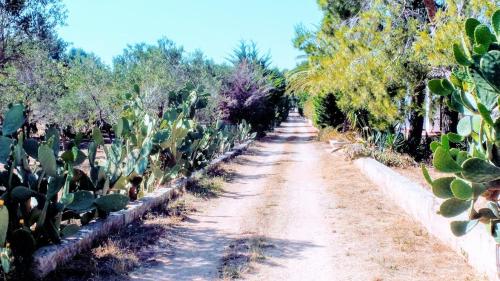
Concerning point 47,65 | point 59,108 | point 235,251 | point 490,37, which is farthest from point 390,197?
point 59,108

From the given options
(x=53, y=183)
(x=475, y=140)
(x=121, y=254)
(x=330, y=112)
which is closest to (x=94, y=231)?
(x=121, y=254)

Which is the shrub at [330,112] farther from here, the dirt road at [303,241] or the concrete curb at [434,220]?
the dirt road at [303,241]

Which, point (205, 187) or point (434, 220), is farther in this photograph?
point (205, 187)

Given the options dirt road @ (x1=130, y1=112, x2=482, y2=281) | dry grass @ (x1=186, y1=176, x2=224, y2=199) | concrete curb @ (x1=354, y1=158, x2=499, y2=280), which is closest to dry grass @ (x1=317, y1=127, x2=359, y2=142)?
concrete curb @ (x1=354, y1=158, x2=499, y2=280)

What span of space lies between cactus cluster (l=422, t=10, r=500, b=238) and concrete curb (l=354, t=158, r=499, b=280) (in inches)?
19.4

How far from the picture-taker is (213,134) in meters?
13.2

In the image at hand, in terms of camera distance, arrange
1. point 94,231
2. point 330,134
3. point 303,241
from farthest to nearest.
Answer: point 330,134
point 303,241
point 94,231

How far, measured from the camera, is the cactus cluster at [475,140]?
347 cm

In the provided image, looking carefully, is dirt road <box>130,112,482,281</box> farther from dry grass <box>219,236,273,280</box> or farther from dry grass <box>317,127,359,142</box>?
dry grass <box>317,127,359,142</box>

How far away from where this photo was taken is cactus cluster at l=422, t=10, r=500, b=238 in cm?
347

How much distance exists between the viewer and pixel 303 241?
5836mm

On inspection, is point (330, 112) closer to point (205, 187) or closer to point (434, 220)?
point (205, 187)

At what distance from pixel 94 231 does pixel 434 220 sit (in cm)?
382

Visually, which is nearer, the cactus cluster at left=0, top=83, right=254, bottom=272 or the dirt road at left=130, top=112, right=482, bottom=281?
the cactus cluster at left=0, top=83, right=254, bottom=272
